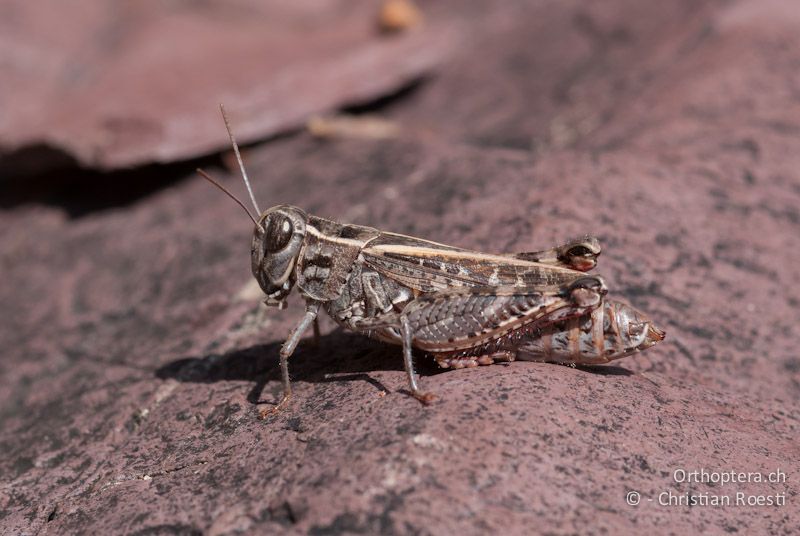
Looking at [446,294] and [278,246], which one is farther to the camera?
[278,246]

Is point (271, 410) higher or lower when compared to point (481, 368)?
lower

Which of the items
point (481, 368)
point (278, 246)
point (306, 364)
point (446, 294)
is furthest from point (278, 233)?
point (481, 368)

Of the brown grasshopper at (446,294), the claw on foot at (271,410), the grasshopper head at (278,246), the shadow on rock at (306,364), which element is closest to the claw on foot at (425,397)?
the brown grasshopper at (446,294)

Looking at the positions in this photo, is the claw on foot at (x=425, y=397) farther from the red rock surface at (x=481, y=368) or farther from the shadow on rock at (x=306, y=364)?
the shadow on rock at (x=306, y=364)

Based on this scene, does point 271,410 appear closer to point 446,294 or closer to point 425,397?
point 425,397

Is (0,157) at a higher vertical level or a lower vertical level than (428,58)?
lower

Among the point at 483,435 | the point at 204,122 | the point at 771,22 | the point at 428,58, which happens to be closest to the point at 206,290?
the point at 204,122

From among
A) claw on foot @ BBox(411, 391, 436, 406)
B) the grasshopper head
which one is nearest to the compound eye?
the grasshopper head

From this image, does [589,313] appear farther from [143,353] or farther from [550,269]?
[143,353]
